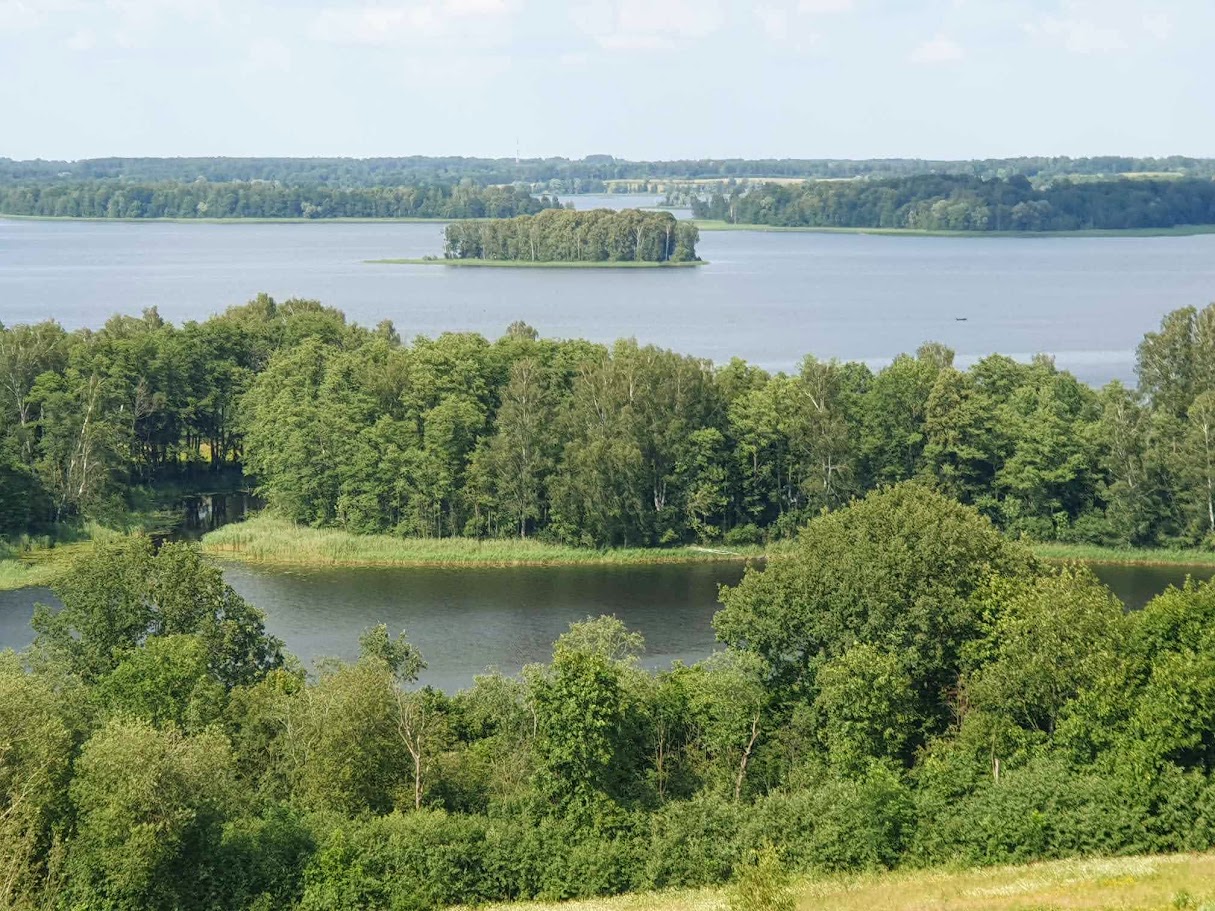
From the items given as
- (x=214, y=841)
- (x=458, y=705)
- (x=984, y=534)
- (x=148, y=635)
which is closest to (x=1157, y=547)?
(x=984, y=534)

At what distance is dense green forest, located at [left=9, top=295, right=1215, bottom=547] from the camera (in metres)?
53.4

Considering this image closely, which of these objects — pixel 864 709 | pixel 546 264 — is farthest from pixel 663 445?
pixel 546 264

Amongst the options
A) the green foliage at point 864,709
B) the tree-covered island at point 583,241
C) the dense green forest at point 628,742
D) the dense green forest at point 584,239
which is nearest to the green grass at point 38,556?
the dense green forest at point 628,742

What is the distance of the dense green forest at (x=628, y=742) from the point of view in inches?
873

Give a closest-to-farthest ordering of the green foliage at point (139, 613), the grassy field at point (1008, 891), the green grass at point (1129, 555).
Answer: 1. the grassy field at point (1008, 891)
2. the green foliage at point (139, 613)
3. the green grass at point (1129, 555)

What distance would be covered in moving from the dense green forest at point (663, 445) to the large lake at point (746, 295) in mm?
27812

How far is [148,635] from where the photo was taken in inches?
1182

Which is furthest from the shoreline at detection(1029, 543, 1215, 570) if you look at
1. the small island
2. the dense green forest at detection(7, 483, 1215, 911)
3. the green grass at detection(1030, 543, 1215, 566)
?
the small island

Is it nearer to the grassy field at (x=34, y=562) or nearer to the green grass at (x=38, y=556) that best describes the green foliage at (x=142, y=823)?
the green grass at (x=38, y=556)

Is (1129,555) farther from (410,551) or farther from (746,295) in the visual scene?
(746,295)

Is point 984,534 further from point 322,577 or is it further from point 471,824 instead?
point 322,577

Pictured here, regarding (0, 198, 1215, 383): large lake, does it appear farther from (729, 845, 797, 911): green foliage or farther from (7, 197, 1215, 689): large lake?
(729, 845, 797, 911): green foliage

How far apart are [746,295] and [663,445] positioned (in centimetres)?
8058

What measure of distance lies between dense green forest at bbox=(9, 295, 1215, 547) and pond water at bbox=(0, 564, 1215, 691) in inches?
131
